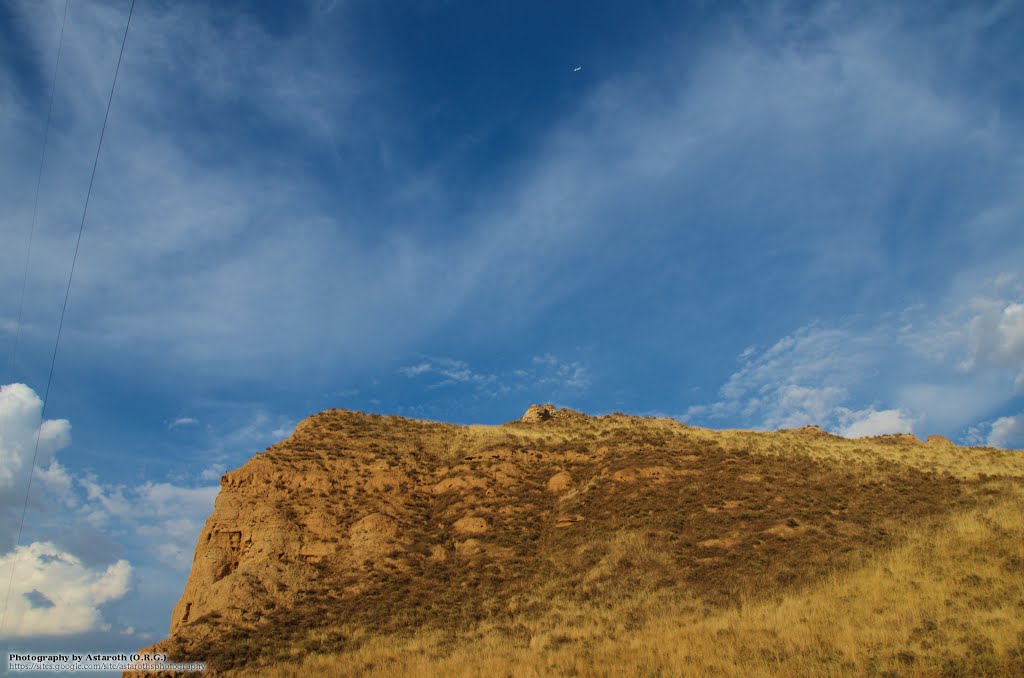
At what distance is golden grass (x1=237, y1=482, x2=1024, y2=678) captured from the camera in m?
16.4

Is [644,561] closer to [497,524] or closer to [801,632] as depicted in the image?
[497,524]

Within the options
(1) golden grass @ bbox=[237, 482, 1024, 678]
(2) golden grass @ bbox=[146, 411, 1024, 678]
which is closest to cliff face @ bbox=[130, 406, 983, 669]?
(2) golden grass @ bbox=[146, 411, 1024, 678]

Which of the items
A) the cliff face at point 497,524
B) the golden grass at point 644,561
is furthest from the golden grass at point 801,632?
the cliff face at point 497,524

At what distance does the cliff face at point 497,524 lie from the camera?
1061 inches

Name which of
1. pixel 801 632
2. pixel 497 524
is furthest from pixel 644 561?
pixel 801 632

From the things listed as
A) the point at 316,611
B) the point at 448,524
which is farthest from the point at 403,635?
the point at 448,524

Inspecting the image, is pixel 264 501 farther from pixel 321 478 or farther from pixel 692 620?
pixel 692 620

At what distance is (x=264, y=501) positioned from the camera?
3572cm

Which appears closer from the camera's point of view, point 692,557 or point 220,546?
point 692,557

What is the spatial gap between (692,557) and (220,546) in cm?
2581

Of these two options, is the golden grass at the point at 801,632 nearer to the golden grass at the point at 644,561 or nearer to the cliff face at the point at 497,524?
the golden grass at the point at 644,561

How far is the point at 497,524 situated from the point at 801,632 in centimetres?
2027

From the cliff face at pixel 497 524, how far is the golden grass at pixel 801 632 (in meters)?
1.76

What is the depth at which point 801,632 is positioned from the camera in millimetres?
18891
